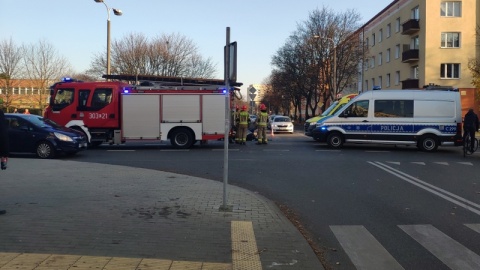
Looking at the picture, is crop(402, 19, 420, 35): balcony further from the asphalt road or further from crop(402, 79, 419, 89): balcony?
the asphalt road

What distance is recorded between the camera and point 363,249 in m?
5.56

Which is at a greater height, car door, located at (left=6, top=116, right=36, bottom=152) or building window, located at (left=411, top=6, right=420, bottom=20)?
building window, located at (left=411, top=6, right=420, bottom=20)

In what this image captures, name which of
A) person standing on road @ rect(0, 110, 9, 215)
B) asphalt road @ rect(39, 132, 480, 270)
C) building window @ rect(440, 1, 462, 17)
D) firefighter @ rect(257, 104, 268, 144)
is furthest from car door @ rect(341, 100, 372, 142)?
building window @ rect(440, 1, 462, 17)

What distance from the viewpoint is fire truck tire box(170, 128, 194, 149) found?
18922 mm

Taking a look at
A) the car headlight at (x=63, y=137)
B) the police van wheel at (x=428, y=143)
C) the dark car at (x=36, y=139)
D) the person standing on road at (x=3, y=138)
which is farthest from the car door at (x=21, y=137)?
the police van wheel at (x=428, y=143)

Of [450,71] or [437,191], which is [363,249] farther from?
[450,71]

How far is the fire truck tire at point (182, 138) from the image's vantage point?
18922 mm

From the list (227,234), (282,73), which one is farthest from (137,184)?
(282,73)

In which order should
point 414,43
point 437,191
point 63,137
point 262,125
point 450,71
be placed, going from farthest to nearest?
1. point 414,43
2. point 450,71
3. point 262,125
4. point 63,137
5. point 437,191

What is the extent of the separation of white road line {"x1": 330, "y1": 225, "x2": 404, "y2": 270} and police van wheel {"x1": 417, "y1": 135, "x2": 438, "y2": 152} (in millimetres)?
13056

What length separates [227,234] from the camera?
233 inches

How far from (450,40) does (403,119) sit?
1190 inches

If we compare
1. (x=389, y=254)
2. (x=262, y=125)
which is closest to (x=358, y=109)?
(x=262, y=125)

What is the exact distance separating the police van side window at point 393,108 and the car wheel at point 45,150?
41.5ft
